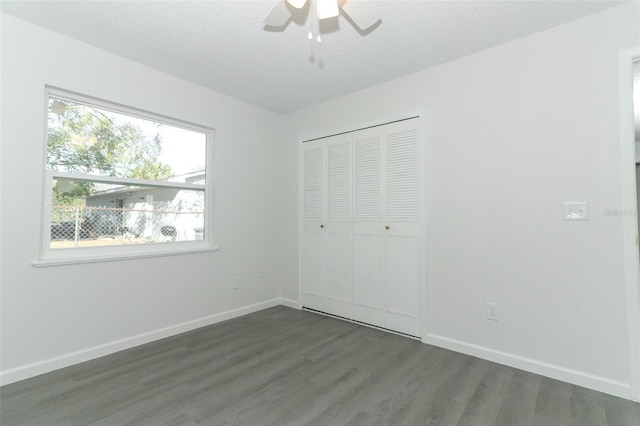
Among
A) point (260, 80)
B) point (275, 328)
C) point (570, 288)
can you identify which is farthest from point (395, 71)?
point (275, 328)

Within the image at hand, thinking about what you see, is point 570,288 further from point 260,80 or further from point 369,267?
point 260,80

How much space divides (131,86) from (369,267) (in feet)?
9.37

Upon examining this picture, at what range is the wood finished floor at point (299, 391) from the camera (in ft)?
5.78

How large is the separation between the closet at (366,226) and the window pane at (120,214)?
4.45ft

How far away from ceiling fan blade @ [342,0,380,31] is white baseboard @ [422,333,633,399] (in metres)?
2.56

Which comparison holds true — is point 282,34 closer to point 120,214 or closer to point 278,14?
point 278,14

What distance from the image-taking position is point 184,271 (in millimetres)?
3131

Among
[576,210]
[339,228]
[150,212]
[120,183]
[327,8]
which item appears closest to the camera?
[327,8]

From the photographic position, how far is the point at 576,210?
217cm

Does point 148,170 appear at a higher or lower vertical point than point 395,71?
lower

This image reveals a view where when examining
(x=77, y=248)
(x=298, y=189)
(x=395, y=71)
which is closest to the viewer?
(x=77, y=248)

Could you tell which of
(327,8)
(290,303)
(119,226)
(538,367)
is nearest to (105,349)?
(119,226)

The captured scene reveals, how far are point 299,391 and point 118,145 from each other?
8.38 ft

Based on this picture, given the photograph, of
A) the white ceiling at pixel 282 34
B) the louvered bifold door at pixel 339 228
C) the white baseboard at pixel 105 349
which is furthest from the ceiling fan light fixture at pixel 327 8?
the white baseboard at pixel 105 349
